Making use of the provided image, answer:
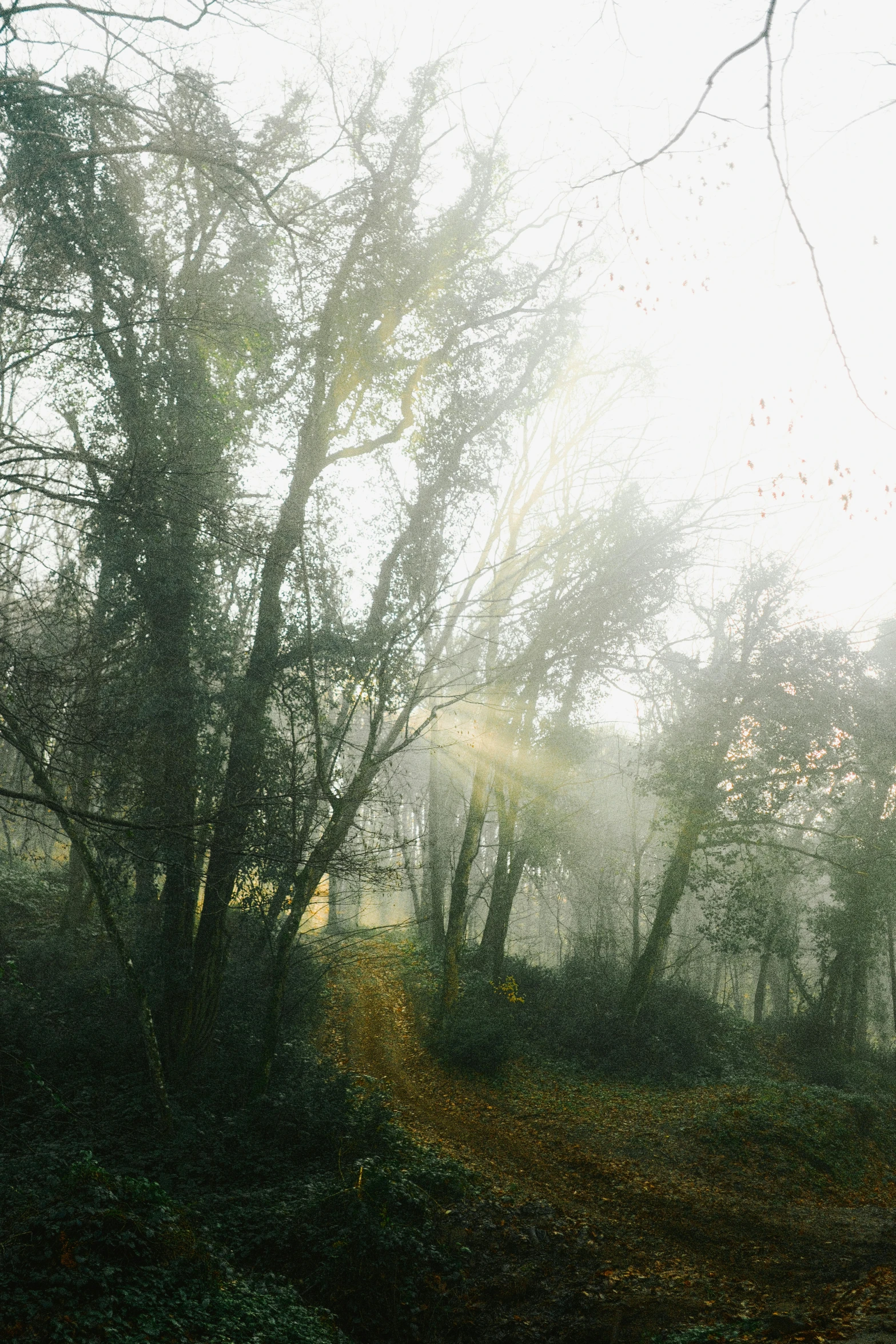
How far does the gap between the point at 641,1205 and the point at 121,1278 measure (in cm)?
619

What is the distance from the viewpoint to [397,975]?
19.7 meters

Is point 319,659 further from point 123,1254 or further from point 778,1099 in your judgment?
point 778,1099

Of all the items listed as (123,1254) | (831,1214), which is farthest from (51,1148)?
(831,1214)

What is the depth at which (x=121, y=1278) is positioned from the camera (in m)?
4.94

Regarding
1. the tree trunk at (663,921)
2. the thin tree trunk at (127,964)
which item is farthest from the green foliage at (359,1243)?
the tree trunk at (663,921)

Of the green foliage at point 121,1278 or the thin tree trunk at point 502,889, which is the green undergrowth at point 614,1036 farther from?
the green foliage at point 121,1278

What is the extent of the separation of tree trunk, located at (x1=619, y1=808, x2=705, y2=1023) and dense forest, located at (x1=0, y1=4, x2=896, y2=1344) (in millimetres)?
149

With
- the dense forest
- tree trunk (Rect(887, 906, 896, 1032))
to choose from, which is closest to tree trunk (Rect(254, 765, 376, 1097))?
the dense forest

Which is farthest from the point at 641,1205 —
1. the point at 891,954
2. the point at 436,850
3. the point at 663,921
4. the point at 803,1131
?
the point at 891,954

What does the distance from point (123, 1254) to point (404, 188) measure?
1403 cm

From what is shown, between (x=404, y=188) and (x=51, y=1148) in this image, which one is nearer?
(x=51, y=1148)

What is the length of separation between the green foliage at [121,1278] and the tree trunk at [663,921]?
38.7 ft

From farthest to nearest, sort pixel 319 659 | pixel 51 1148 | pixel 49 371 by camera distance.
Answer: pixel 319 659, pixel 49 371, pixel 51 1148

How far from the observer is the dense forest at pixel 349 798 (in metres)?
6.19
